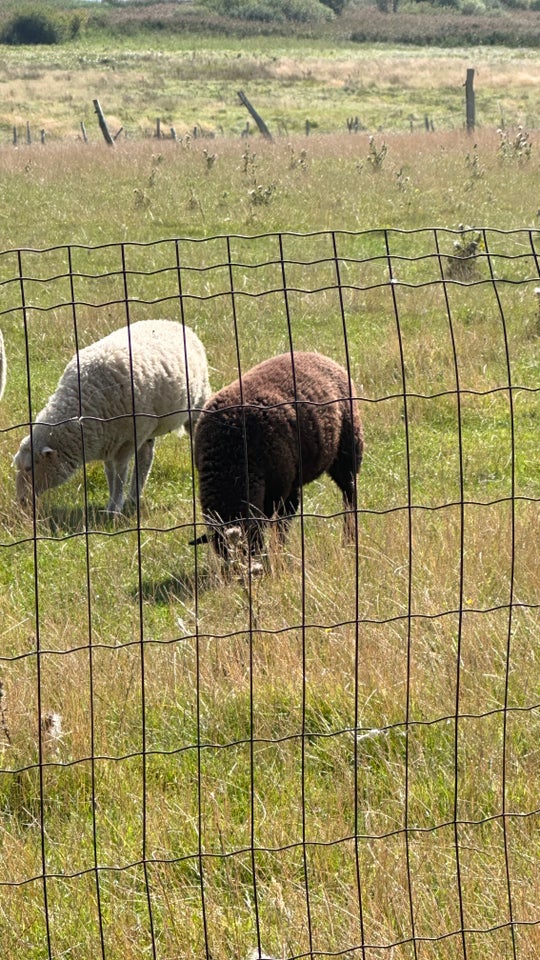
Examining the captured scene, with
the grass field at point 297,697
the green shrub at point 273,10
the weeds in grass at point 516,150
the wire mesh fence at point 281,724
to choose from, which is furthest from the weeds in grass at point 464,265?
the green shrub at point 273,10

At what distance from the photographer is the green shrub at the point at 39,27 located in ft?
249

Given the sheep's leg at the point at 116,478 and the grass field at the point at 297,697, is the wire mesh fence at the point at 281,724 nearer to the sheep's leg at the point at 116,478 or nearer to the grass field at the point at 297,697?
the grass field at the point at 297,697

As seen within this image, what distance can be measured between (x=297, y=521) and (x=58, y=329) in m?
4.93

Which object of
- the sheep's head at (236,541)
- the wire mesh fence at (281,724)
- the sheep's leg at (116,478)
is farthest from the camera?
the sheep's leg at (116,478)

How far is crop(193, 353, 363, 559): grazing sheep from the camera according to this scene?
6164 millimetres

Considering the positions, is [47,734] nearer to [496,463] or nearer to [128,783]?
[128,783]

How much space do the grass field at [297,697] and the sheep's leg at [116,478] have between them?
18 cm

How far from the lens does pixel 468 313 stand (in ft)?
37.1

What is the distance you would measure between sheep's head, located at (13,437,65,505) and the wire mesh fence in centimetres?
15

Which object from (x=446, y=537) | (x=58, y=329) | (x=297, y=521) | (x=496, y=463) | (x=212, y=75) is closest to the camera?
(x=446, y=537)

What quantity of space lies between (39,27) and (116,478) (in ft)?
251

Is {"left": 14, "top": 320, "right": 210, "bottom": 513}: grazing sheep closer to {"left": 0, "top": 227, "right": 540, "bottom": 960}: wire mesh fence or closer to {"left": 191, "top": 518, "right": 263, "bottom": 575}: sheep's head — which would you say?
{"left": 0, "top": 227, "right": 540, "bottom": 960}: wire mesh fence

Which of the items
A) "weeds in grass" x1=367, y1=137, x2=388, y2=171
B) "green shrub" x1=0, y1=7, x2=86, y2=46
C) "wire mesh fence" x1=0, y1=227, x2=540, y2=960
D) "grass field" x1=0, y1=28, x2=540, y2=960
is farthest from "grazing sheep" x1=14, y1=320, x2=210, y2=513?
"green shrub" x1=0, y1=7, x2=86, y2=46

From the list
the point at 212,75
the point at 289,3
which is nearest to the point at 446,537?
the point at 212,75
